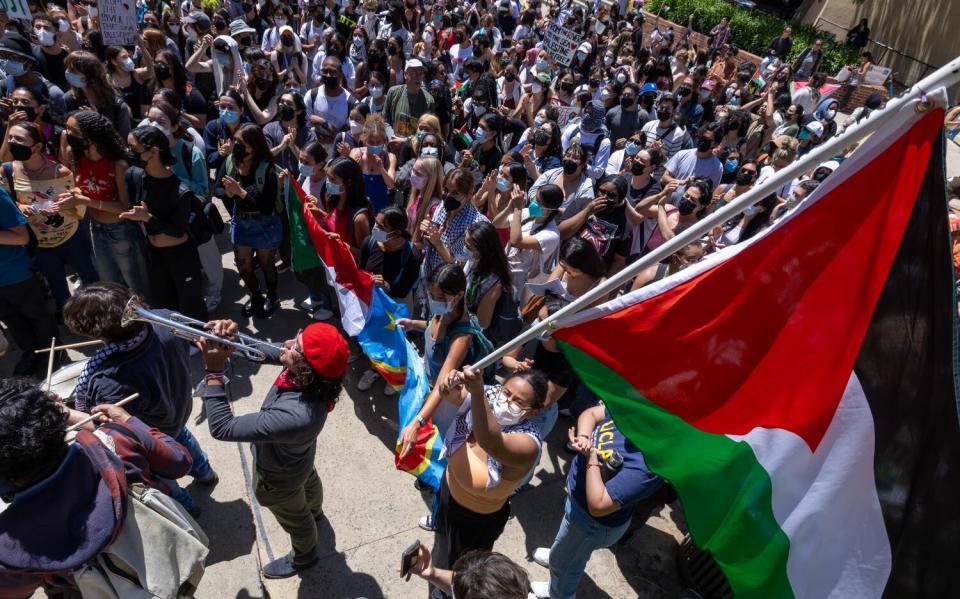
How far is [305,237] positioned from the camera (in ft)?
17.2

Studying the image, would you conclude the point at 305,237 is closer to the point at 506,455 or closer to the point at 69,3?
the point at 506,455

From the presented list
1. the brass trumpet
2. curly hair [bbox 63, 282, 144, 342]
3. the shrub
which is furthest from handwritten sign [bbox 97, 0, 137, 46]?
the shrub

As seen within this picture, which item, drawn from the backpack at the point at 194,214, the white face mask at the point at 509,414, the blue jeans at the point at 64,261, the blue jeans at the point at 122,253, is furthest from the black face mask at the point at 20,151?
the white face mask at the point at 509,414

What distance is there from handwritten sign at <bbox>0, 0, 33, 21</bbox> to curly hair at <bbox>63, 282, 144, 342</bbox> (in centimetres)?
613

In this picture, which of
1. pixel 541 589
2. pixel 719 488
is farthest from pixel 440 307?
pixel 719 488

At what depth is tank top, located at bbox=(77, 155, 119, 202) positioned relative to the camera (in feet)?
14.4

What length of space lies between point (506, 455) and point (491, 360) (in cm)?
51

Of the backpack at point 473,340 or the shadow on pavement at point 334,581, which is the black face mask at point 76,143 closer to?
the backpack at point 473,340

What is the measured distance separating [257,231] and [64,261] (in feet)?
5.63

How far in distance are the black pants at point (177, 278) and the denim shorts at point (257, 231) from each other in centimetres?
46

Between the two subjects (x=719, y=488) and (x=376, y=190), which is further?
(x=376, y=190)

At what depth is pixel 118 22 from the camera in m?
7.30

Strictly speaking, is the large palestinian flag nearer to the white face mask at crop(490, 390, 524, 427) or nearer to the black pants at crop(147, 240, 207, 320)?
the white face mask at crop(490, 390, 524, 427)

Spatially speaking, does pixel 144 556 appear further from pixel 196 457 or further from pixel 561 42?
pixel 561 42
